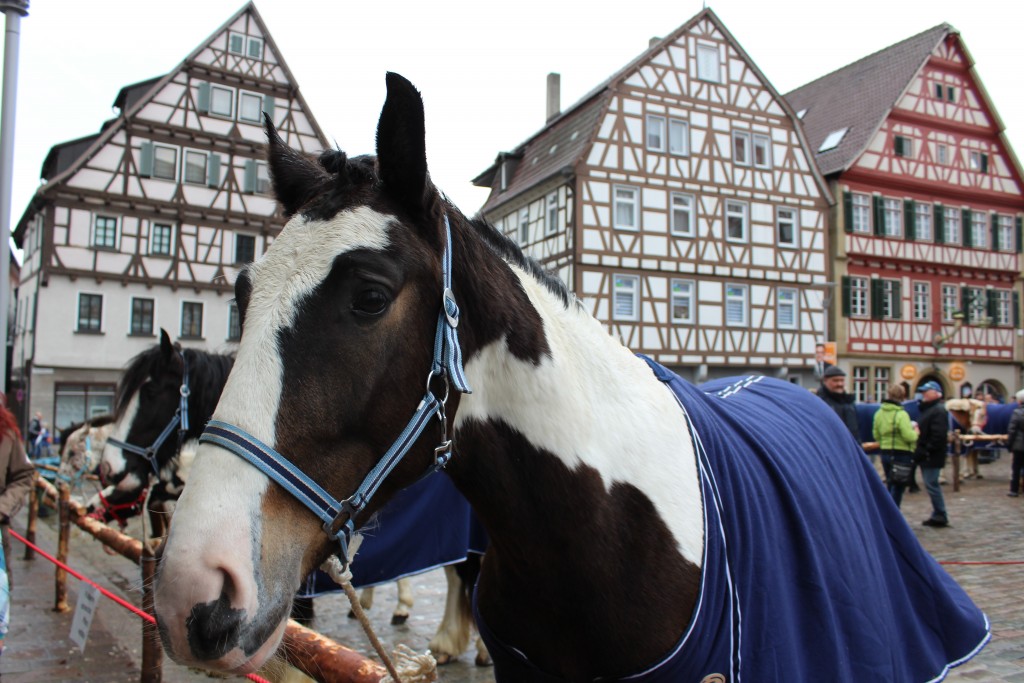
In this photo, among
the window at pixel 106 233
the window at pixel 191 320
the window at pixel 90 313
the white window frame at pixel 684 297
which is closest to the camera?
the white window frame at pixel 684 297

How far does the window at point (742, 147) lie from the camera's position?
78.8 ft

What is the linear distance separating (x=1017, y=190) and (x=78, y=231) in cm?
3512

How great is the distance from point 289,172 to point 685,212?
893 inches

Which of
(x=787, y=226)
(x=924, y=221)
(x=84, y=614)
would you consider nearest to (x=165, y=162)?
(x=787, y=226)

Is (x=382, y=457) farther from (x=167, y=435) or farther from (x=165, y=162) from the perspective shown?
(x=165, y=162)

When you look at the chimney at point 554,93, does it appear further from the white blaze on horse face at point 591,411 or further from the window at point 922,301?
the white blaze on horse face at point 591,411

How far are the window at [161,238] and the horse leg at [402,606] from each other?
21.3 meters

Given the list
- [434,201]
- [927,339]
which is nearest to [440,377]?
[434,201]

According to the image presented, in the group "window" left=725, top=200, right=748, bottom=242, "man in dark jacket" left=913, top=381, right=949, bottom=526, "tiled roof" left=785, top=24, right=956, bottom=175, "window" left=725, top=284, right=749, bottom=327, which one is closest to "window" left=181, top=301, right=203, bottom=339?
"window" left=725, top=284, right=749, bottom=327

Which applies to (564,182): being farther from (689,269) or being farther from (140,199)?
(140,199)

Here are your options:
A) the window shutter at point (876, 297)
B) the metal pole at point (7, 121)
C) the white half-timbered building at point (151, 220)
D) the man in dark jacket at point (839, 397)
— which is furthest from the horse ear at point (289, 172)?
the window shutter at point (876, 297)

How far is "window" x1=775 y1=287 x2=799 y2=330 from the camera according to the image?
2405 cm

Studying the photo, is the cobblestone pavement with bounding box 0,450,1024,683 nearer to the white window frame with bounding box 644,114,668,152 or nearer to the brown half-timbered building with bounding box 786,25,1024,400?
the white window frame with bounding box 644,114,668,152

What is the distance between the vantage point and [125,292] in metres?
23.4
